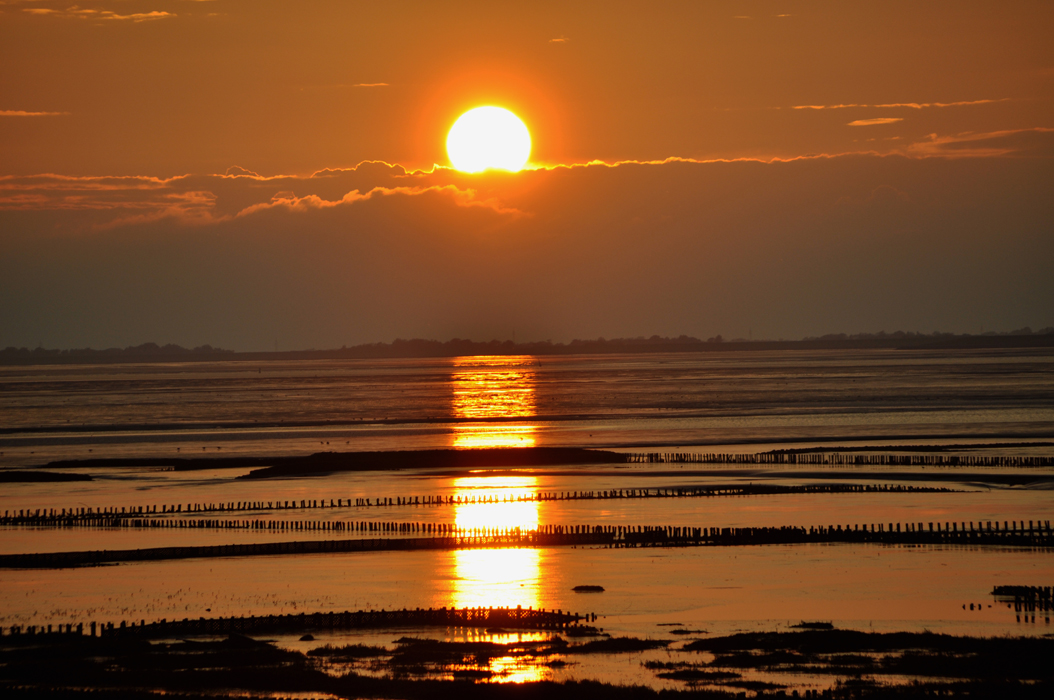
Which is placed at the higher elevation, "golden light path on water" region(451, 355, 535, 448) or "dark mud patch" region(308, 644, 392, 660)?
"golden light path on water" region(451, 355, 535, 448)

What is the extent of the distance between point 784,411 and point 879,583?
98.4 meters

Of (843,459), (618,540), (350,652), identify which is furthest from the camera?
(843,459)

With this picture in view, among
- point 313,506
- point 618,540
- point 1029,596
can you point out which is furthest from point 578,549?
point 313,506

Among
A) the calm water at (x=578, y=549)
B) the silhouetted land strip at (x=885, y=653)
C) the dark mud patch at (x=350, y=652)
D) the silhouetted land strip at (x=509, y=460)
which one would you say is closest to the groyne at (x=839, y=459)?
the silhouetted land strip at (x=509, y=460)

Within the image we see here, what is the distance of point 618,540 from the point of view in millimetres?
47781

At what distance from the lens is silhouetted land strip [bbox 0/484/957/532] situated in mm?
55312

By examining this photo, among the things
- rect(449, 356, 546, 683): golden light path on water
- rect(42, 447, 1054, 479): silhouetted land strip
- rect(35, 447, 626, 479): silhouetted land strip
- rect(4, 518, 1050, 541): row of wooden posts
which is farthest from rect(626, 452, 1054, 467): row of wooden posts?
rect(4, 518, 1050, 541): row of wooden posts

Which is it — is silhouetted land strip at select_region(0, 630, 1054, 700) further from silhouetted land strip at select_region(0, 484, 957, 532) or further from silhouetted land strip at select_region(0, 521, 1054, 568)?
silhouetted land strip at select_region(0, 484, 957, 532)

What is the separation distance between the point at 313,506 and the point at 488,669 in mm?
35336

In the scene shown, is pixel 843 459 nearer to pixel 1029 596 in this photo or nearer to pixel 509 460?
pixel 509 460

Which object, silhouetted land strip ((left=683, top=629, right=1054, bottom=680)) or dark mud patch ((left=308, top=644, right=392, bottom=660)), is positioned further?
dark mud patch ((left=308, top=644, right=392, bottom=660))

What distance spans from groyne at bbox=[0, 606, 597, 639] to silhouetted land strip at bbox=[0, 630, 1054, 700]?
1004mm

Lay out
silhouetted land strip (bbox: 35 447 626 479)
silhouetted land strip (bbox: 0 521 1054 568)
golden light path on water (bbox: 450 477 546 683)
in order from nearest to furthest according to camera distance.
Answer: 1. golden light path on water (bbox: 450 477 546 683)
2. silhouetted land strip (bbox: 0 521 1054 568)
3. silhouetted land strip (bbox: 35 447 626 479)

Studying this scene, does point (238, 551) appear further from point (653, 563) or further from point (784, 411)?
point (784, 411)
